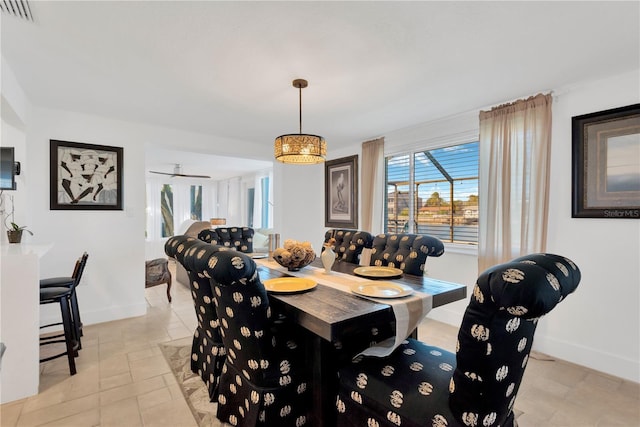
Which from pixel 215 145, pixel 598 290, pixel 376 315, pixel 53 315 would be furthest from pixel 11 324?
pixel 598 290

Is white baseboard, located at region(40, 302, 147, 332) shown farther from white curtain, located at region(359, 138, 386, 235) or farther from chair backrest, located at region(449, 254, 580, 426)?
chair backrest, located at region(449, 254, 580, 426)

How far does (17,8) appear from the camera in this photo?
63.6 inches

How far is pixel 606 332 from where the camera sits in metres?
2.41

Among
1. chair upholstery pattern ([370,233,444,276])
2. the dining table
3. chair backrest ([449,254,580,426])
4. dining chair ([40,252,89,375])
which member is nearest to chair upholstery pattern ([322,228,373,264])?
chair upholstery pattern ([370,233,444,276])

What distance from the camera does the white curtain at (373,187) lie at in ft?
13.4

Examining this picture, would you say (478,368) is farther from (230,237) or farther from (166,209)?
(166,209)

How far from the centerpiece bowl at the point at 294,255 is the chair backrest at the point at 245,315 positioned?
70 centimetres

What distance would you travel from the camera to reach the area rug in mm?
1837

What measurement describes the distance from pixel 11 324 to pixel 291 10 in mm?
2656

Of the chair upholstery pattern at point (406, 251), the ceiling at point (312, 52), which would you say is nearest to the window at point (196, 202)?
the ceiling at point (312, 52)

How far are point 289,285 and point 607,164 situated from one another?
2.61 meters

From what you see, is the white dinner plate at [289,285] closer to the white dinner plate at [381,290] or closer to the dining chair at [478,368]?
the white dinner plate at [381,290]

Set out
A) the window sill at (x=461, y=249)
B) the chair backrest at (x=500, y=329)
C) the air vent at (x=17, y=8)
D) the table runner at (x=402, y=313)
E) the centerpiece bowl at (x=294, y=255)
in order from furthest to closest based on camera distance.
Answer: the window sill at (x=461, y=249) < the centerpiece bowl at (x=294, y=255) < the air vent at (x=17, y=8) < the table runner at (x=402, y=313) < the chair backrest at (x=500, y=329)

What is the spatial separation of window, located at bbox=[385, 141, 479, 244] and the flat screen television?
3824 mm
